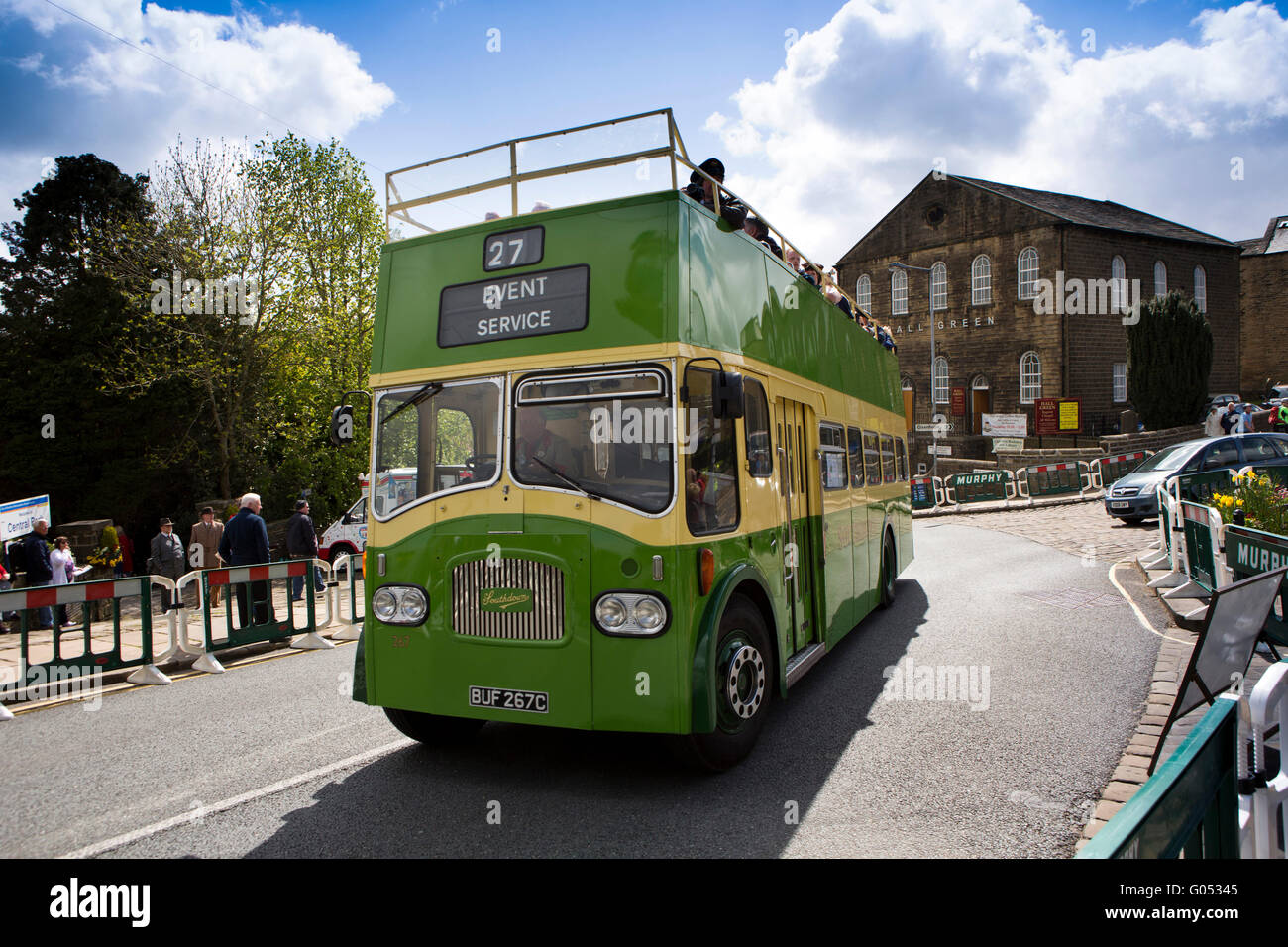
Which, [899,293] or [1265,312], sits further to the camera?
[1265,312]

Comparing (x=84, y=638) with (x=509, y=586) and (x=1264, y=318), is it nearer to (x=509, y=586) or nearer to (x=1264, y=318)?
(x=509, y=586)

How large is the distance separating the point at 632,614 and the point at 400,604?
1.53 metres

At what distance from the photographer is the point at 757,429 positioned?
5.86 meters

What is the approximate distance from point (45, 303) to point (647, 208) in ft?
111

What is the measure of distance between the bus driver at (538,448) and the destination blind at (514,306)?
1.71ft

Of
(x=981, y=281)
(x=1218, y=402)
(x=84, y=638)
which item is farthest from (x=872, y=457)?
(x=981, y=281)

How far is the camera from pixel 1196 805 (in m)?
2.34

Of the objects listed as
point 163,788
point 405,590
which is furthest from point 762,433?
point 163,788

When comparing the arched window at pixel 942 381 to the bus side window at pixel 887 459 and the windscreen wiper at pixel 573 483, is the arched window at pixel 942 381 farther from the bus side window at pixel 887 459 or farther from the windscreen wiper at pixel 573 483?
the windscreen wiper at pixel 573 483

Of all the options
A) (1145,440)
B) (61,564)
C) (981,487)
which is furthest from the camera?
(1145,440)

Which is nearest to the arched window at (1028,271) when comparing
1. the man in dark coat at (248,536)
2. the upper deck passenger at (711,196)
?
the man in dark coat at (248,536)

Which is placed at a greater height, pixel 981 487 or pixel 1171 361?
pixel 1171 361

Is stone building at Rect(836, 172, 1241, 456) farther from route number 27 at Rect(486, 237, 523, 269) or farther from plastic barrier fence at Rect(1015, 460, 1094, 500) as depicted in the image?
route number 27 at Rect(486, 237, 523, 269)
